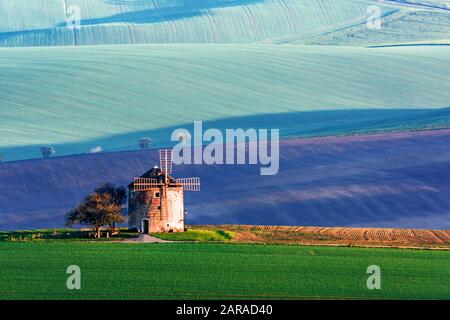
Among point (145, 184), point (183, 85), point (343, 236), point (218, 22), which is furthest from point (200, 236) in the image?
point (218, 22)

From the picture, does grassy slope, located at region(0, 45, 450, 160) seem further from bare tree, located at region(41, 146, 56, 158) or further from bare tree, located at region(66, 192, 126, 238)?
bare tree, located at region(66, 192, 126, 238)

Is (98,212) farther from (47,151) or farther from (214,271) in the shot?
(47,151)

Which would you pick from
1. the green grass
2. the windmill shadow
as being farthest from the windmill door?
the windmill shadow

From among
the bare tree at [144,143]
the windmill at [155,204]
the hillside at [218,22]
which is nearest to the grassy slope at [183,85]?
the bare tree at [144,143]

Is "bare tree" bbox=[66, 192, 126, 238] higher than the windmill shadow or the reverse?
the reverse

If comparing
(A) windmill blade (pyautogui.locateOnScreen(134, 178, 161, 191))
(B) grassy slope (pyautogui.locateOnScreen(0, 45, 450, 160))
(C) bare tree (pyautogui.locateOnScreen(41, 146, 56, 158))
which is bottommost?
(A) windmill blade (pyautogui.locateOnScreen(134, 178, 161, 191))

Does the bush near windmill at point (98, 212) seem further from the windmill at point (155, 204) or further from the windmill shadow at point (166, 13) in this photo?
the windmill shadow at point (166, 13)
